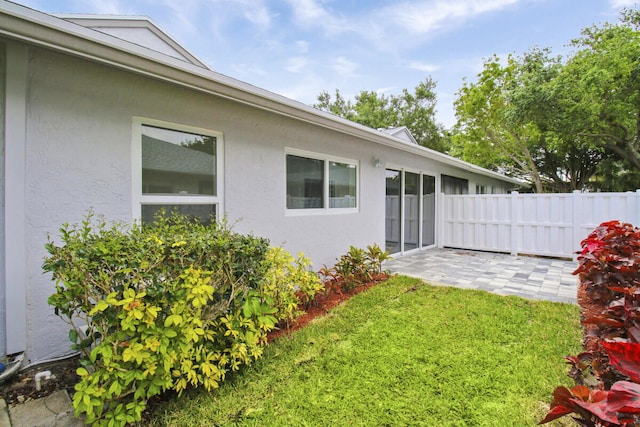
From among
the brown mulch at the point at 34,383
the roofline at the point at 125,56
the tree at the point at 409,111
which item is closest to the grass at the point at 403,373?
the brown mulch at the point at 34,383

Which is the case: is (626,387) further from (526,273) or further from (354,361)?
(526,273)

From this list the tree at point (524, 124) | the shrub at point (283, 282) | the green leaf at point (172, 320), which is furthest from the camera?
the tree at point (524, 124)

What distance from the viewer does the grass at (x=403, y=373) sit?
90.0 inches

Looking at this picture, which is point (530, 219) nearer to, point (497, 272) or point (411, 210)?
point (497, 272)

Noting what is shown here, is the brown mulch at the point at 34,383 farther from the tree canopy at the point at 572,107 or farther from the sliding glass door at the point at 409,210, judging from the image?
the tree canopy at the point at 572,107

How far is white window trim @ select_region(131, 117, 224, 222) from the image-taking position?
3.42 meters

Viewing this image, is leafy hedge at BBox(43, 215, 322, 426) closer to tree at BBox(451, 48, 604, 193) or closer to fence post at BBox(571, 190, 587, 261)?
fence post at BBox(571, 190, 587, 261)

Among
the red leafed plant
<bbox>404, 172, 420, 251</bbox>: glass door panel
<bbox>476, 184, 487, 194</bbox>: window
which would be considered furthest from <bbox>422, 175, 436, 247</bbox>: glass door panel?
the red leafed plant

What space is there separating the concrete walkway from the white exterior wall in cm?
389

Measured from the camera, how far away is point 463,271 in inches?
269

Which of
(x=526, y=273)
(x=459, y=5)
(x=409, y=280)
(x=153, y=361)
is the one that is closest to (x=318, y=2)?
A: (x=459, y=5)

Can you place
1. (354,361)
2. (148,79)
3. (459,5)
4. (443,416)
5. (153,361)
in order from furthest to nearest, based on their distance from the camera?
(459,5)
(148,79)
(354,361)
(443,416)
(153,361)

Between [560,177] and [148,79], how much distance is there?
29.7 metres

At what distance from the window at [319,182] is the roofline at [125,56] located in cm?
93
